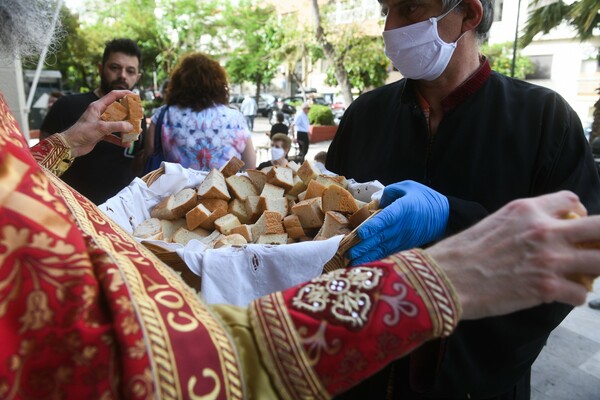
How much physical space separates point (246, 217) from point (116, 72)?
225 cm

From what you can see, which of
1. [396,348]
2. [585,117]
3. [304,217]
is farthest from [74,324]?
[585,117]

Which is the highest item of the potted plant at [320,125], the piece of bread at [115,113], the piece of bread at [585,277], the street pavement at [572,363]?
the piece of bread at [115,113]

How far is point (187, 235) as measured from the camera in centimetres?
177

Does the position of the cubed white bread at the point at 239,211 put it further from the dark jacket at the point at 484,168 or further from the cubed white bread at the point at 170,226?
the dark jacket at the point at 484,168

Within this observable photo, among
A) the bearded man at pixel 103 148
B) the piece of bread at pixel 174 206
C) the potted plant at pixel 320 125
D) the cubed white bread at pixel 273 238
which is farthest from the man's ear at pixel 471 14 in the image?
the potted plant at pixel 320 125

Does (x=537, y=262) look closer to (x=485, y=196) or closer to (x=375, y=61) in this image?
(x=485, y=196)

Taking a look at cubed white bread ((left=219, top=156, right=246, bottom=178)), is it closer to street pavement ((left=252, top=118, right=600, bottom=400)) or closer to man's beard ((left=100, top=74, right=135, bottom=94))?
man's beard ((left=100, top=74, right=135, bottom=94))

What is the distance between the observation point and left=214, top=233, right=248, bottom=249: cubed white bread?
156cm

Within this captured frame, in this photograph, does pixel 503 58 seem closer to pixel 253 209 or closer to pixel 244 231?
pixel 253 209

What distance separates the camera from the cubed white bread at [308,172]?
198cm

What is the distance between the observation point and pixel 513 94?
155cm

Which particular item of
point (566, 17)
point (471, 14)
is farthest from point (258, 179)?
point (566, 17)

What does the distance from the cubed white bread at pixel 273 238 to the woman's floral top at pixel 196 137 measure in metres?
1.74

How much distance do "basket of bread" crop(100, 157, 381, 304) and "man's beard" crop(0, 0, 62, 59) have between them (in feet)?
1.95
